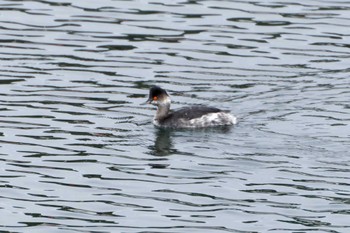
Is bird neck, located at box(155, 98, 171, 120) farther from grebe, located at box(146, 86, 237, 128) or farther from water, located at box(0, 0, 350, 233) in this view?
water, located at box(0, 0, 350, 233)

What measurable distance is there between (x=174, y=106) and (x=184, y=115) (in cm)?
158

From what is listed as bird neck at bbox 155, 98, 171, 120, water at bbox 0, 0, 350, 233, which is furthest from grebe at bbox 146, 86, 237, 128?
water at bbox 0, 0, 350, 233

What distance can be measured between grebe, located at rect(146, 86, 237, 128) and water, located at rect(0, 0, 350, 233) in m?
0.20

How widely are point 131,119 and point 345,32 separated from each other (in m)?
7.07

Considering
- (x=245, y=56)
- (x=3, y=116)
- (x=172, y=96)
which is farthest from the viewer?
(x=245, y=56)

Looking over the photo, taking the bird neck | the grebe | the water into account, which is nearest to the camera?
the water

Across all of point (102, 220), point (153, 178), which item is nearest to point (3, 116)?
point (153, 178)

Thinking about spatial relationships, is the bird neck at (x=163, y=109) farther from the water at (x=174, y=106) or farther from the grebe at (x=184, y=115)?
the water at (x=174, y=106)

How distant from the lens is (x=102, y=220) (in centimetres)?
1778

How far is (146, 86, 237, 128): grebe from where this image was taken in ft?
76.3

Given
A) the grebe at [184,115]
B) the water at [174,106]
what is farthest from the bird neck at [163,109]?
the water at [174,106]

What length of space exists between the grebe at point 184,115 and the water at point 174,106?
0.20m

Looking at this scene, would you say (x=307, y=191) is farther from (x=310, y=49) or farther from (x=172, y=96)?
(x=310, y=49)

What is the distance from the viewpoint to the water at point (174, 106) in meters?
18.2
